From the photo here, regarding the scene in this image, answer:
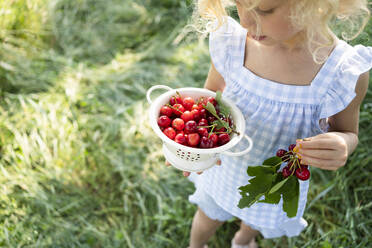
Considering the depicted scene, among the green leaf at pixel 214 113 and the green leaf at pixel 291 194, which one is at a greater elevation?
the green leaf at pixel 214 113

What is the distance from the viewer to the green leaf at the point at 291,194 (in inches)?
38.0

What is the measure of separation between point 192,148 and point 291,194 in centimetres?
35

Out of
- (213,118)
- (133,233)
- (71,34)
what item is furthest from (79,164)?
(71,34)

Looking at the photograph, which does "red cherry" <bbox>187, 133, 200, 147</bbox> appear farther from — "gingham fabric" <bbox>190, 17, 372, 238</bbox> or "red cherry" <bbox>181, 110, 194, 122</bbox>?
"gingham fabric" <bbox>190, 17, 372, 238</bbox>

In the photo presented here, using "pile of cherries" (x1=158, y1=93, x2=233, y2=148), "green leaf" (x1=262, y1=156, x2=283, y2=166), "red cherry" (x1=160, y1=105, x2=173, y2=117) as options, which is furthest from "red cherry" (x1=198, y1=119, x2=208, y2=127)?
"green leaf" (x1=262, y1=156, x2=283, y2=166)

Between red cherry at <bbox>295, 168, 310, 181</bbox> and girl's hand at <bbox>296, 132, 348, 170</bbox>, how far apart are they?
0.05m

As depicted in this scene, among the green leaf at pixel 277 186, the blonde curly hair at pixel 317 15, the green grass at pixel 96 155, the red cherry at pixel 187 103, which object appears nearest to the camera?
the blonde curly hair at pixel 317 15

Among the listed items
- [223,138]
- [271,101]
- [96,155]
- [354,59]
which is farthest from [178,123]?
[96,155]

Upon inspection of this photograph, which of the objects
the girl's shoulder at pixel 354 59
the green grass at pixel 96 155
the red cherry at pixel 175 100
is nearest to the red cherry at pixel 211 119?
the red cherry at pixel 175 100

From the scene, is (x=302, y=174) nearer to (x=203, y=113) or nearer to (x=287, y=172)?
(x=287, y=172)

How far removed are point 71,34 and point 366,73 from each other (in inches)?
110

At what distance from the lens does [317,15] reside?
83 cm

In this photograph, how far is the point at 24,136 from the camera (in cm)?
208

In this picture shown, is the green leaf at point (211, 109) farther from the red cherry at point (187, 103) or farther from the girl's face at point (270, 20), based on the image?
the girl's face at point (270, 20)
